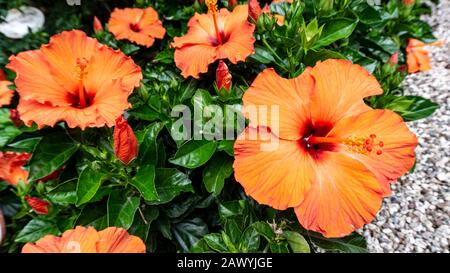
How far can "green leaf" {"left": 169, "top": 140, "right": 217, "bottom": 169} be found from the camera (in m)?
1.58

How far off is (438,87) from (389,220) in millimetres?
984

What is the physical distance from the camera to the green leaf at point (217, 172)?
5.26 ft

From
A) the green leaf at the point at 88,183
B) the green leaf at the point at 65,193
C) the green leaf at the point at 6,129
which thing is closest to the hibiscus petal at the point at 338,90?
the green leaf at the point at 88,183

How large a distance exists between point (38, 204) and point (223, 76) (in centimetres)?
96

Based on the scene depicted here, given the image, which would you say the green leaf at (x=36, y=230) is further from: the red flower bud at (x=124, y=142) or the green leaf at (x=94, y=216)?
the red flower bud at (x=124, y=142)

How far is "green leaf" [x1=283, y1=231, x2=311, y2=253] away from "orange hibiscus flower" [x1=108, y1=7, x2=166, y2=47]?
52.3 inches

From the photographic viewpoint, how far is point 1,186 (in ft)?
6.87

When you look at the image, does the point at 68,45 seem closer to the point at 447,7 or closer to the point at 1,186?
the point at 1,186

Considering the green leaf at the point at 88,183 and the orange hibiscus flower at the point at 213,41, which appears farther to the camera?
the orange hibiscus flower at the point at 213,41

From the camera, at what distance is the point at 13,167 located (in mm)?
1958

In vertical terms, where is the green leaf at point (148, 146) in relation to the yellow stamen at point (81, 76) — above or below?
below

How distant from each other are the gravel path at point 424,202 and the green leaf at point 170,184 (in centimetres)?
86

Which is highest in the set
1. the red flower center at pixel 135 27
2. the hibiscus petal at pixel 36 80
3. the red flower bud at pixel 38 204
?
the red flower center at pixel 135 27

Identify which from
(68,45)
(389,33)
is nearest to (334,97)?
(68,45)
